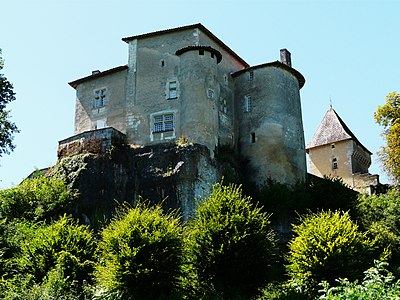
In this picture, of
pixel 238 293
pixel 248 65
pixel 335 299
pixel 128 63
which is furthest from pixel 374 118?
pixel 335 299

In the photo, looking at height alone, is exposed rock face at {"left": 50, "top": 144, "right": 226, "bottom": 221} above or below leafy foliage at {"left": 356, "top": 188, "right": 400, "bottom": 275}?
above

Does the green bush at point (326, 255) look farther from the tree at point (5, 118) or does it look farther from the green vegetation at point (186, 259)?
the tree at point (5, 118)

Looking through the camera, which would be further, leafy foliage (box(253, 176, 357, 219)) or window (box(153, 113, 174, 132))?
window (box(153, 113, 174, 132))

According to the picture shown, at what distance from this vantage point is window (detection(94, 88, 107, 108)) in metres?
37.1

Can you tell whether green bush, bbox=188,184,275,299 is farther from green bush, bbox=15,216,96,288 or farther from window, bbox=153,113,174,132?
window, bbox=153,113,174,132

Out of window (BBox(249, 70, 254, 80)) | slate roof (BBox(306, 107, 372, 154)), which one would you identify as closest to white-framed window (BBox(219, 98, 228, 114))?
window (BBox(249, 70, 254, 80))

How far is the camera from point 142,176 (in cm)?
3162

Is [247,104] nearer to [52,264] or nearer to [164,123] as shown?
[164,123]

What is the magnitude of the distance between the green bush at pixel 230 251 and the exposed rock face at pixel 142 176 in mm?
8060

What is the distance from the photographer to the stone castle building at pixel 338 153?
155 feet

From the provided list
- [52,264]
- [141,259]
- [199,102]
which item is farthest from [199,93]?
[141,259]

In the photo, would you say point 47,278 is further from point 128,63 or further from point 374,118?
point 374,118

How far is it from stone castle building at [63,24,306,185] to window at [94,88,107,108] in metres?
0.07

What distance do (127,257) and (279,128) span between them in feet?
Answer: 60.8
